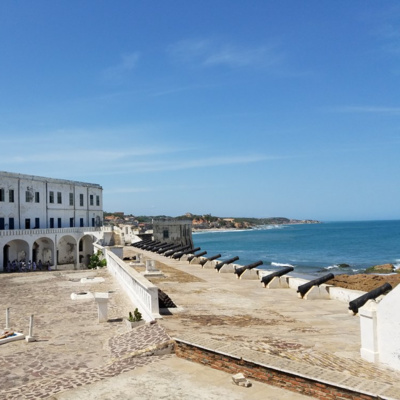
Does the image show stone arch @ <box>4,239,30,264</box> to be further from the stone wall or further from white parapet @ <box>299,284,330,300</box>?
the stone wall

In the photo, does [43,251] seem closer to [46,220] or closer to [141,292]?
[46,220]

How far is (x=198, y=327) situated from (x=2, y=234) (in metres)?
34.6

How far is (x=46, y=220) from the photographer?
50875mm

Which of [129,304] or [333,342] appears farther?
[129,304]

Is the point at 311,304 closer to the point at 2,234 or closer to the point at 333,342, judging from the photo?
the point at 333,342

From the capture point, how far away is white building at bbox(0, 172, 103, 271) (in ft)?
147

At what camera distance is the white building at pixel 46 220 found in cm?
4469

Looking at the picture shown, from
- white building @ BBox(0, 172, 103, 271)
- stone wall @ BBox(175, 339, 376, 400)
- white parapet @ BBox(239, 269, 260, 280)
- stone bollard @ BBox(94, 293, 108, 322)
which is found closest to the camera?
stone wall @ BBox(175, 339, 376, 400)

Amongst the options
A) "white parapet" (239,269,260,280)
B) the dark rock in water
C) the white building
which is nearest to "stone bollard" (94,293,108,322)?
"white parapet" (239,269,260,280)

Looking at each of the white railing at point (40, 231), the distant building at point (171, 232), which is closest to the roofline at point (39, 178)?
the white railing at point (40, 231)

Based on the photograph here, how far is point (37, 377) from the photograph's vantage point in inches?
317

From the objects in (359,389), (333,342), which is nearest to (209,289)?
(333,342)

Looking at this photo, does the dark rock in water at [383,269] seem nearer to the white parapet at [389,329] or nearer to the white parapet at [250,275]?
the white parapet at [250,275]

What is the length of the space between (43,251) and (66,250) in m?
2.90
